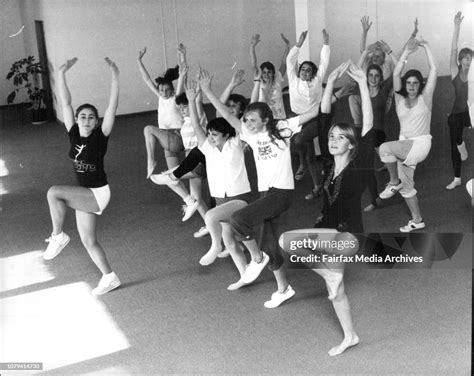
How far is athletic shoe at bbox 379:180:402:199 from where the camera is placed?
189 inches

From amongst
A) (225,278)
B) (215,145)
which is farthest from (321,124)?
(225,278)

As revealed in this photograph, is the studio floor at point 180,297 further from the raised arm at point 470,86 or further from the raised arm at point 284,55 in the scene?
the raised arm at point 284,55

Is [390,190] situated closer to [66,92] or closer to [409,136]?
[409,136]

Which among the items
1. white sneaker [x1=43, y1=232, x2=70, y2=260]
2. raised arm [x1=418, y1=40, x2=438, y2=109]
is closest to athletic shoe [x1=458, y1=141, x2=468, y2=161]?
raised arm [x1=418, y1=40, x2=438, y2=109]

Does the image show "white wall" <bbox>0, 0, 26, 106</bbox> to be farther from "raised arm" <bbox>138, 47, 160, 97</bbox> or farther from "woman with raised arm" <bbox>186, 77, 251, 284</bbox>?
"woman with raised arm" <bbox>186, 77, 251, 284</bbox>

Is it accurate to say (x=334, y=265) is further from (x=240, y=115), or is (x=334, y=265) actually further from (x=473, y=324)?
(x=240, y=115)

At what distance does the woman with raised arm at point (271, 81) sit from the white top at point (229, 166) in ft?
1.84

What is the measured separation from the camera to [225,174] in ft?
14.3

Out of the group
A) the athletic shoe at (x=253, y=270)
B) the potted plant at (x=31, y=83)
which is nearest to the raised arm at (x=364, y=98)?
the athletic shoe at (x=253, y=270)

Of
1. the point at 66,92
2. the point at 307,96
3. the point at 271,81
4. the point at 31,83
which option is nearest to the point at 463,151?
the point at 307,96

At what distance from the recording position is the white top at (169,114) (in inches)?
201

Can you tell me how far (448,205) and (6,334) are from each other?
8.58 ft

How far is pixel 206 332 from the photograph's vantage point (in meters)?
3.96

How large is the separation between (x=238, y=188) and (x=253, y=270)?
48cm
